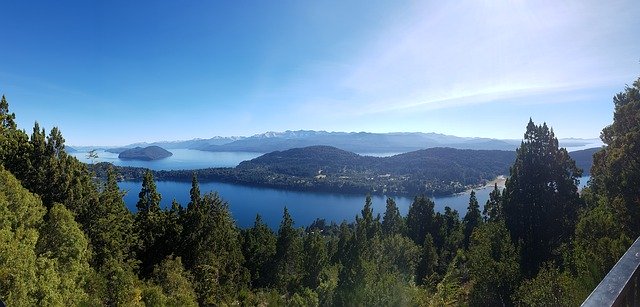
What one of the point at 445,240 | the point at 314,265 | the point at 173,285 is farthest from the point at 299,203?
the point at 173,285

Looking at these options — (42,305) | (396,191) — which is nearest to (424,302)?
(42,305)

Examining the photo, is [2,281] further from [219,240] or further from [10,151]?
[219,240]

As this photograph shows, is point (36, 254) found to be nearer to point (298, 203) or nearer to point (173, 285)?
point (173, 285)

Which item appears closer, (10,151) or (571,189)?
(10,151)

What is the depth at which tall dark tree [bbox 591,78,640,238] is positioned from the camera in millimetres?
16266

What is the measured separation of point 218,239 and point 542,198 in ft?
80.4

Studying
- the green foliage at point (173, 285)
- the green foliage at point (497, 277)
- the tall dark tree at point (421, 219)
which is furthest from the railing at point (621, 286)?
the tall dark tree at point (421, 219)

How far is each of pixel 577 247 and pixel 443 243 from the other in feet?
134

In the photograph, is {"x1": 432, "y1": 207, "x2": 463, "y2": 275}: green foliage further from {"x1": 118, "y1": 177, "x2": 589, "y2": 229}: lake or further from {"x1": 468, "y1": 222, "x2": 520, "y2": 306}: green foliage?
{"x1": 118, "y1": 177, "x2": 589, "y2": 229}: lake

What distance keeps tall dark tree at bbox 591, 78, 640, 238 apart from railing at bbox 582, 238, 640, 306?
16.9m

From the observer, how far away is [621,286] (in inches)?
77.4

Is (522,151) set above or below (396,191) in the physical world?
above

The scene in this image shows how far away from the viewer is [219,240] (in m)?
34.8

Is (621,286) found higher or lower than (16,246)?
higher
